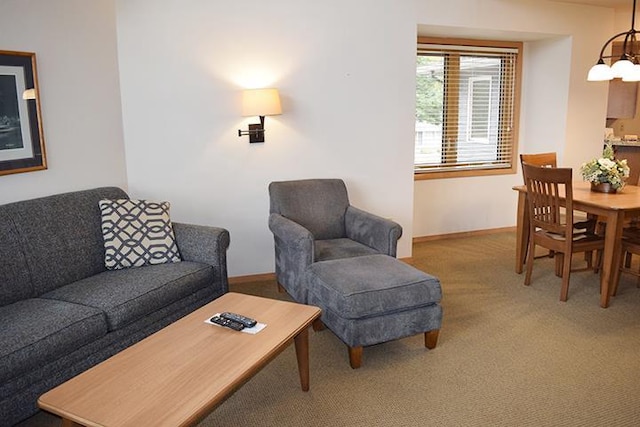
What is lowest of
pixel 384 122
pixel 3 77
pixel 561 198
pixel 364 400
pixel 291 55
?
pixel 364 400

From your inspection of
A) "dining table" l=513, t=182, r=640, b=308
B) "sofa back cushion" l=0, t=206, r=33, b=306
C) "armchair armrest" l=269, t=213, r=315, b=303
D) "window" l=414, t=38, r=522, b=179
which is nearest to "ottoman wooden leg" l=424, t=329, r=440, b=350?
"armchair armrest" l=269, t=213, r=315, b=303

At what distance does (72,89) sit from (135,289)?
1.51m

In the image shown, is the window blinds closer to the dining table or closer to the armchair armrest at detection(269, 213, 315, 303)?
the dining table

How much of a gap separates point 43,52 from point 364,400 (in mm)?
2810

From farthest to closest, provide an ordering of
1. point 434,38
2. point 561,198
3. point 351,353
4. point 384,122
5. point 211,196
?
point 434,38
point 384,122
point 211,196
point 561,198
point 351,353

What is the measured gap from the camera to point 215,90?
154 inches

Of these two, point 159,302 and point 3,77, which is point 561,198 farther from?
point 3,77

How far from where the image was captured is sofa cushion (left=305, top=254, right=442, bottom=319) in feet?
8.98

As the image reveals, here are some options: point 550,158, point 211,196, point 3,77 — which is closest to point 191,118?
point 211,196

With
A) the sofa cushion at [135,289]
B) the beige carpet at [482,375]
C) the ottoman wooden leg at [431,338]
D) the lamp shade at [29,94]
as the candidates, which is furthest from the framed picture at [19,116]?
the ottoman wooden leg at [431,338]

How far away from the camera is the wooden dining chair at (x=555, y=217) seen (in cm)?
361

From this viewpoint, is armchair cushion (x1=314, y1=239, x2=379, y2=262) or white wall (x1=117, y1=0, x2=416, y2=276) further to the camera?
white wall (x1=117, y1=0, x2=416, y2=276)

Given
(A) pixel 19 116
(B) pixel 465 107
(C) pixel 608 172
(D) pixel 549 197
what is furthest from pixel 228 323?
(B) pixel 465 107

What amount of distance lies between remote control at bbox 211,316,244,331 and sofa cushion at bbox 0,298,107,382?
0.62 m
